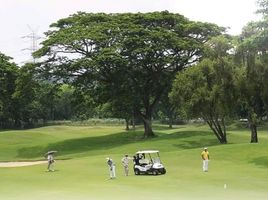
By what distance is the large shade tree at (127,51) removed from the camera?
6706 cm

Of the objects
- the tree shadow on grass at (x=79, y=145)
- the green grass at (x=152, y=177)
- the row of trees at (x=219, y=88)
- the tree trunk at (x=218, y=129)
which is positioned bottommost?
the green grass at (x=152, y=177)

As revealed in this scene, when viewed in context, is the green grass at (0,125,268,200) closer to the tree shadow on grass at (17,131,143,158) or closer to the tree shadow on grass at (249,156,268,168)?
the tree shadow on grass at (249,156,268,168)

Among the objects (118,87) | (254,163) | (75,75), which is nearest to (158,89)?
(118,87)

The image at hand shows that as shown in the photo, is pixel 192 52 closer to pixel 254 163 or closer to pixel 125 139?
pixel 125 139

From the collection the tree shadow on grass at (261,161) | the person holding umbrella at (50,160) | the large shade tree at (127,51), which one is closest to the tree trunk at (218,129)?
the large shade tree at (127,51)

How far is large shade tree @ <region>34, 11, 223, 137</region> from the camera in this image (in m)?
67.1

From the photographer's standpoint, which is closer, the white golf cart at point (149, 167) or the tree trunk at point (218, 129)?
the white golf cart at point (149, 167)

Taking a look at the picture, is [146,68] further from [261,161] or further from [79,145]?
[261,161]

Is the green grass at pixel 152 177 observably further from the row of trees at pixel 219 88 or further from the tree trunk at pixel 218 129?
the row of trees at pixel 219 88

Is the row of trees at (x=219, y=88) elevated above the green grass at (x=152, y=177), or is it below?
above

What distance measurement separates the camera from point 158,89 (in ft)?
243

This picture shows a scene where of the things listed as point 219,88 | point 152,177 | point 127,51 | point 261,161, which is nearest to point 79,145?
point 127,51

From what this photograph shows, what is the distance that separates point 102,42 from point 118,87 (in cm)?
642

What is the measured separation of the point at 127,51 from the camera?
68188mm
